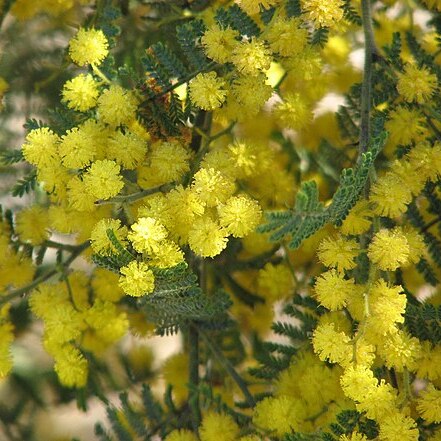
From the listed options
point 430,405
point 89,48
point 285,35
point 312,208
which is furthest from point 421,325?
point 89,48

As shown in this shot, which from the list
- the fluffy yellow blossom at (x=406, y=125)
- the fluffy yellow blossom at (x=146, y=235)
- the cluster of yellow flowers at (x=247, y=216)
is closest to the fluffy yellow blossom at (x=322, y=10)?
the cluster of yellow flowers at (x=247, y=216)

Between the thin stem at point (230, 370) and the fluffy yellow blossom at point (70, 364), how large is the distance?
0.48ft

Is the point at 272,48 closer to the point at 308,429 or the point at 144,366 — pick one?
the point at 308,429

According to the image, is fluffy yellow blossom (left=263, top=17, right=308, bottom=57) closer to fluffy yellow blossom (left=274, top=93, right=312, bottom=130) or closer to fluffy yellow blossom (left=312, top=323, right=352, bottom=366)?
fluffy yellow blossom (left=274, top=93, right=312, bottom=130)

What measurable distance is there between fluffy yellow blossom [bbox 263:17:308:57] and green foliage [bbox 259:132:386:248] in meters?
0.14

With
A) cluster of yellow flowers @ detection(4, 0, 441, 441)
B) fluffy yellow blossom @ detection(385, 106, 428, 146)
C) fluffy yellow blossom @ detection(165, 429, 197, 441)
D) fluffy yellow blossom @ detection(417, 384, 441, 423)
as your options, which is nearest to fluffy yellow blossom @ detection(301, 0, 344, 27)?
cluster of yellow flowers @ detection(4, 0, 441, 441)

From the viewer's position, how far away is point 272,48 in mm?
667

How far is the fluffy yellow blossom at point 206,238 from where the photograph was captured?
2.05 ft

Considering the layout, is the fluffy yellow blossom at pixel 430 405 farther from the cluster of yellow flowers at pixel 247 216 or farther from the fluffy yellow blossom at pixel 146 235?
the fluffy yellow blossom at pixel 146 235

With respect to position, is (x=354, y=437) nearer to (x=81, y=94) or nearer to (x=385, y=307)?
(x=385, y=307)

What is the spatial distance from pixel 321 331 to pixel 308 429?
0.46 feet

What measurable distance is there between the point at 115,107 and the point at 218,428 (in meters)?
0.33

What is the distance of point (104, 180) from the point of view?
628 mm

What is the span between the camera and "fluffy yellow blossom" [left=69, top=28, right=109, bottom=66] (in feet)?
2.31
